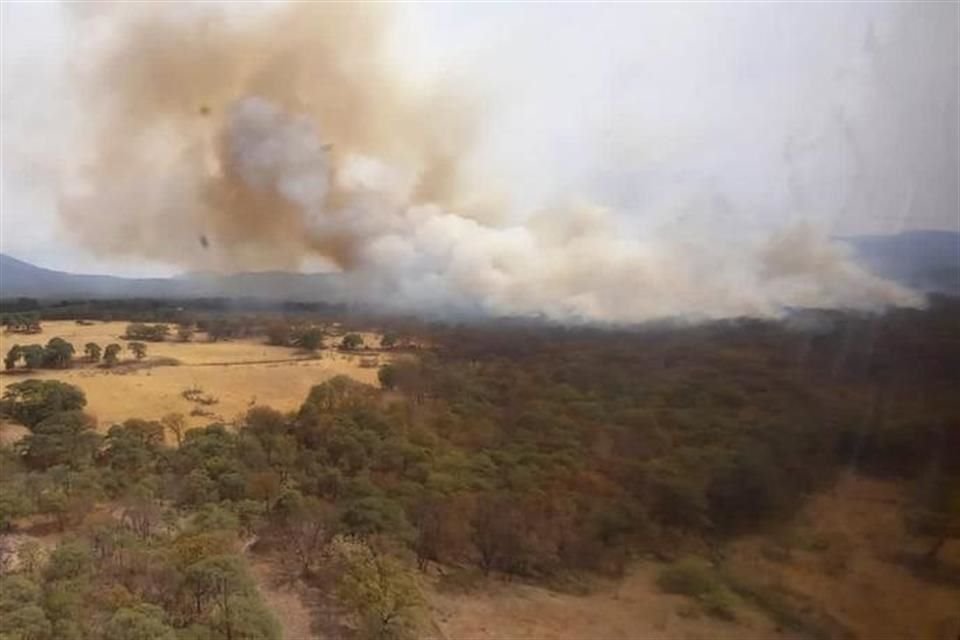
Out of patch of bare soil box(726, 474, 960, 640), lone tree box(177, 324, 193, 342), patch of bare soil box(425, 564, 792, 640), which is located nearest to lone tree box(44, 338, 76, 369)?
lone tree box(177, 324, 193, 342)

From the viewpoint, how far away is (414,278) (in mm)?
2871

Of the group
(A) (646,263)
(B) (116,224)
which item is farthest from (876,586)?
(B) (116,224)

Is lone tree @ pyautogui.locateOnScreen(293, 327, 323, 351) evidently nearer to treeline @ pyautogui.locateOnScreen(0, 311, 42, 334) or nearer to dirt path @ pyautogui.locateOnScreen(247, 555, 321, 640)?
dirt path @ pyautogui.locateOnScreen(247, 555, 321, 640)

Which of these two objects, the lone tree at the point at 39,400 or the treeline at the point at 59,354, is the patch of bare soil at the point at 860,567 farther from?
the lone tree at the point at 39,400

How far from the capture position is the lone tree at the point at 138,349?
285 centimetres

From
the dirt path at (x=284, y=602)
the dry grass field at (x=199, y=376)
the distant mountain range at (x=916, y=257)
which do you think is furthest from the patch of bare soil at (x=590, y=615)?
the distant mountain range at (x=916, y=257)

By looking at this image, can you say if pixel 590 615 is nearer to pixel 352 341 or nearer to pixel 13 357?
pixel 352 341

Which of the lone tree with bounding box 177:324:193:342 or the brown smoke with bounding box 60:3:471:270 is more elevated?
the brown smoke with bounding box 60:3:471:270

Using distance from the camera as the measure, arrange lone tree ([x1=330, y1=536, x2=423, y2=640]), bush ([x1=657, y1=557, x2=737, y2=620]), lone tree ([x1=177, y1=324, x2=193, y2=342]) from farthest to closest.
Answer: lone tree ([x1=177, y1=324, x2=193, y2=342]) < bush ([x1=657, y1=557, x2=737, y2=620]) < lone tree ([x1=330, y1=536, x2=423, y2=640])

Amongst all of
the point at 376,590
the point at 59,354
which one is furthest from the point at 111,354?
the point at 376,590

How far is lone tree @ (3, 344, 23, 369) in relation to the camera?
2840mm

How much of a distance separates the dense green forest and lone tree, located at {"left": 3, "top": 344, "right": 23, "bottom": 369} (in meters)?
0.09

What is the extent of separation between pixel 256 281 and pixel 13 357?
35.4 inches

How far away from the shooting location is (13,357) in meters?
2.85
